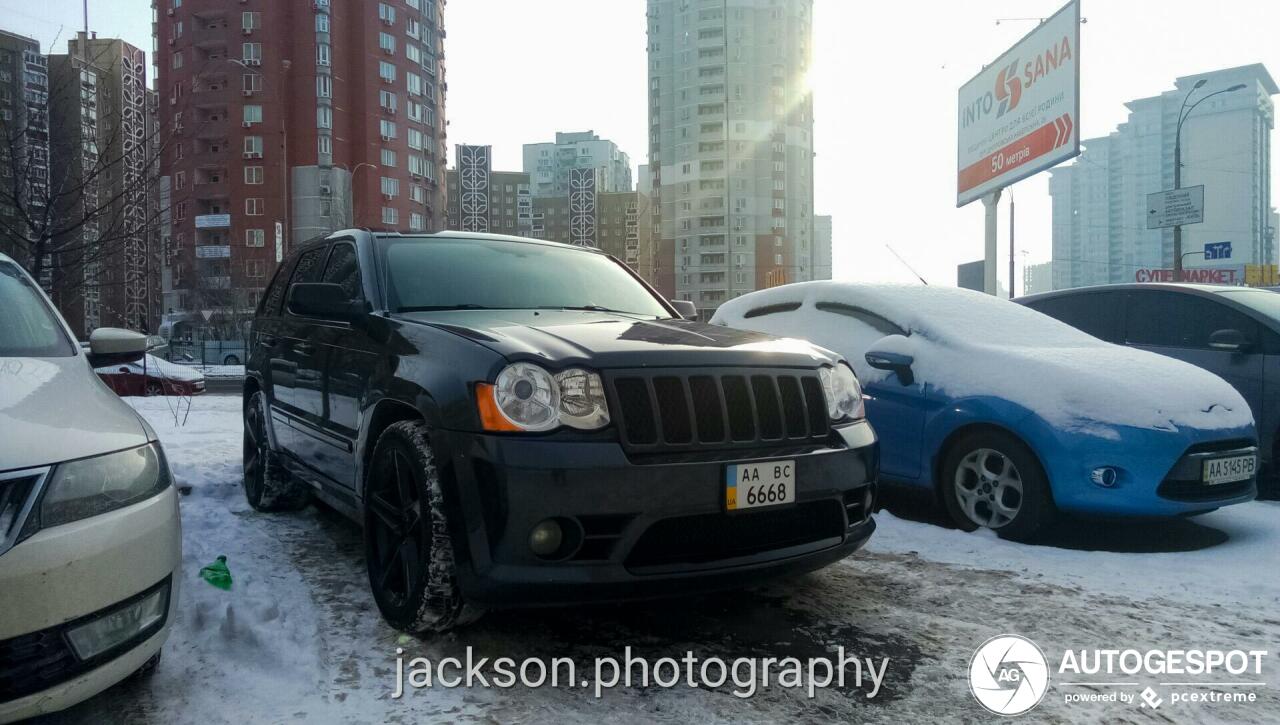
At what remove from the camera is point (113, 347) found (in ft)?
11.8

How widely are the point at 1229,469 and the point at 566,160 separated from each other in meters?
154

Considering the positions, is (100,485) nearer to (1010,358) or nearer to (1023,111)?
(1010,358)

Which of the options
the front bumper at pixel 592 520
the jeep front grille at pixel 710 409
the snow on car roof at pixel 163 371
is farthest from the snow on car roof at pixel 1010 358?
the snow on car roof at pixel 163 371

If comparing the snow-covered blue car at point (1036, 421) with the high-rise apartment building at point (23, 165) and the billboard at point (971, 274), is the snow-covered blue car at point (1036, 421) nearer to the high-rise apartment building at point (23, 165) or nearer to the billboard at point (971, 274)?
the high-rise apartment building at point (23, 165)

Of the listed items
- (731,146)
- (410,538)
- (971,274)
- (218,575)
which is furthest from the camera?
(731,146)

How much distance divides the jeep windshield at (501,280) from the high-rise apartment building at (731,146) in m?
79.0

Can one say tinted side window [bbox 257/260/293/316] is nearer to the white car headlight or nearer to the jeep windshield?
the jeep windshield

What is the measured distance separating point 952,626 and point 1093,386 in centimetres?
179

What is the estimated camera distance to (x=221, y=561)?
353 cm

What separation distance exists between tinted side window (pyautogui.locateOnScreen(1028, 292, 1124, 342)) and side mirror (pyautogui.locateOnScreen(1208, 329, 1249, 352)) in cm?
76

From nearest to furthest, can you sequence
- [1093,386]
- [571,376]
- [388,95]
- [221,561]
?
[571,376]
[221,561]
[1093,386]
[388,95]

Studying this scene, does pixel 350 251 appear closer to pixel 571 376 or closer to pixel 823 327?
pixel 571 376

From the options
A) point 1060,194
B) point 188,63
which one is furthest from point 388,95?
point 1060,194

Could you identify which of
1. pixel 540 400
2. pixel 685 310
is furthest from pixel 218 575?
pixel 685 310
